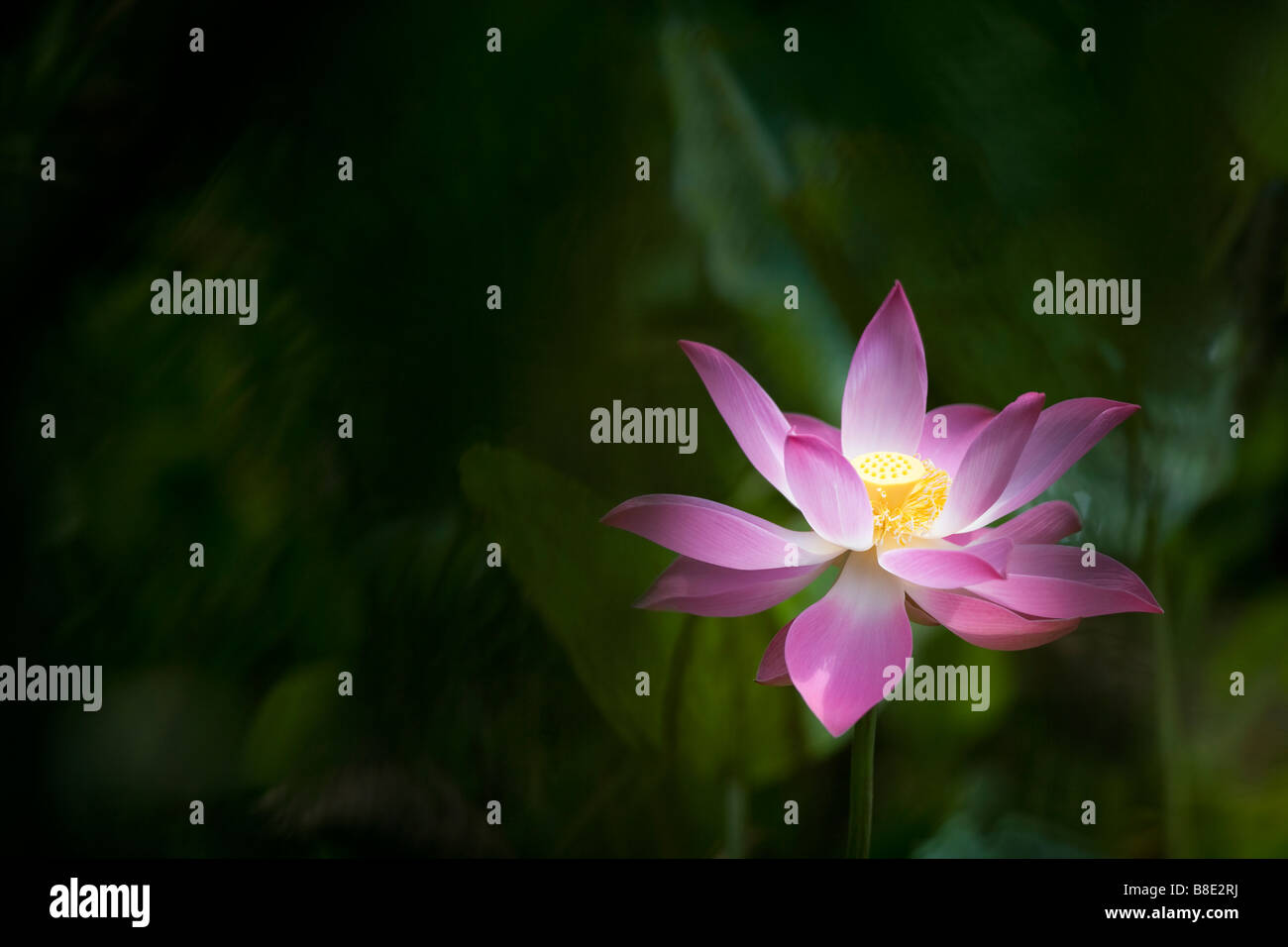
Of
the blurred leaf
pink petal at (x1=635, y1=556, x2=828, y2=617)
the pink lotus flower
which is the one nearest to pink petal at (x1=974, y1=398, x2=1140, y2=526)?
the pink lotus flower

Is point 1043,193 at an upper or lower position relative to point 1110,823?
upper

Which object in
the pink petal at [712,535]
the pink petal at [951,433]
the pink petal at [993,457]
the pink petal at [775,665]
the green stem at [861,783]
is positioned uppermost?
the pink petal at [951,433]

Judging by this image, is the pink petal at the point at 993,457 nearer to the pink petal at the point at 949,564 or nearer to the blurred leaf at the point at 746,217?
the pink petal at the point at 949,564

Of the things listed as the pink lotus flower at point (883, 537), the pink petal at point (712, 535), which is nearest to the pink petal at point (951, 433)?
the pink lotus flower at point (883, 537)

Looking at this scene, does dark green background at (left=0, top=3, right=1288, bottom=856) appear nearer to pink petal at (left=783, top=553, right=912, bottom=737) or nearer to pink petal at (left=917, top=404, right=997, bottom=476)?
pink petal at (left=917, top=404, right=997, bottom=476)

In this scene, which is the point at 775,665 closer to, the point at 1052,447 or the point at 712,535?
the point at 712,535

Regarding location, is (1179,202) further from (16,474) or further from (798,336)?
(16,474)

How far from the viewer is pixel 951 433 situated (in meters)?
0.60

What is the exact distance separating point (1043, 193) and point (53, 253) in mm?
734

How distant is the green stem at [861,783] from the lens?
50 cm

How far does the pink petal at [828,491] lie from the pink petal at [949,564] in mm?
21
